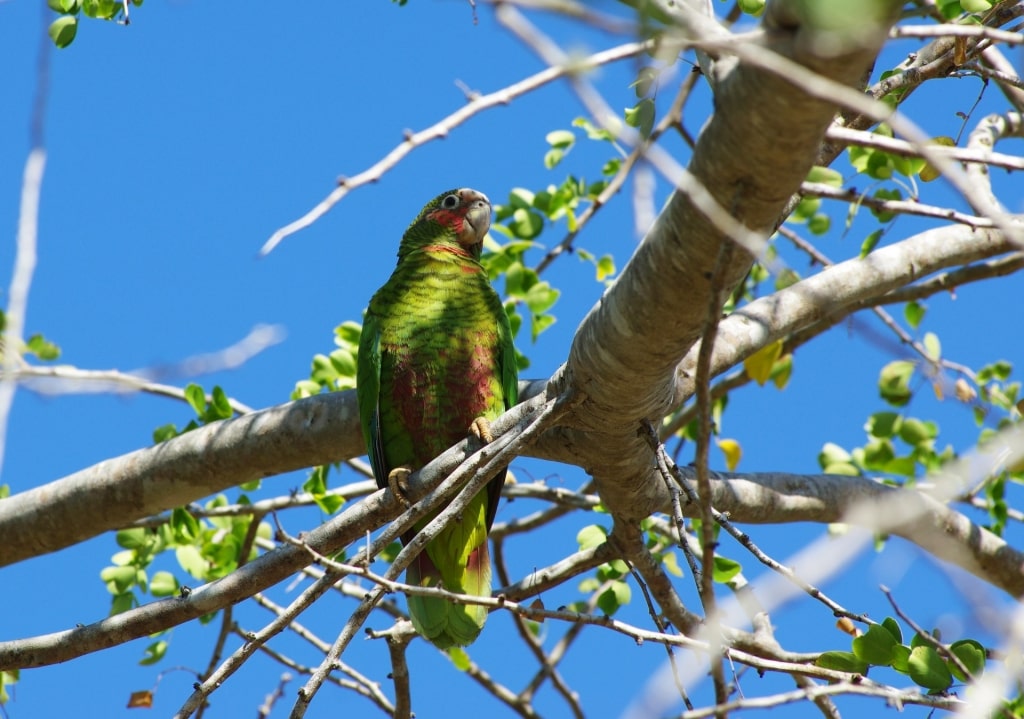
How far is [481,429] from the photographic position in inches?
132

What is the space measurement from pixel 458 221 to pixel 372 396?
48.4 inches

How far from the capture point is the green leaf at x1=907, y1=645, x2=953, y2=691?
2.40 m

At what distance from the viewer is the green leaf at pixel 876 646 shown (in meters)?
2.52

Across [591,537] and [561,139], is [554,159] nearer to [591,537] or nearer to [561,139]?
[561,139]

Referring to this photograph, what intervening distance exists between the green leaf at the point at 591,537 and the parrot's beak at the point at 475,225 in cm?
142

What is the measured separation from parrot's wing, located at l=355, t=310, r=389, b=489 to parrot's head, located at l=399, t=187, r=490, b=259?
78 cm

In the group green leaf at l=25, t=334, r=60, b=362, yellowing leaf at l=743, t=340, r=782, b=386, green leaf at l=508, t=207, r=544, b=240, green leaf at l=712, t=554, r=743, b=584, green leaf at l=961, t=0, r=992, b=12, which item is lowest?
green leaf at l=712, t=554, r=743, b=584

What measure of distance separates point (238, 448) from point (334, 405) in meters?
0.35

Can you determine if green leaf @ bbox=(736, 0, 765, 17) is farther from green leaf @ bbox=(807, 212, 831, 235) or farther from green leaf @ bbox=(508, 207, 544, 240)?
green leaf @ bbox=(807, 212, 831, 235)

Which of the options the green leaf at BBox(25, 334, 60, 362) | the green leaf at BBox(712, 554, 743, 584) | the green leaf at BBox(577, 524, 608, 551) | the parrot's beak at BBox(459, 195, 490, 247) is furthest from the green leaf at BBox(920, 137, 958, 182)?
the green leaf at BBox(25, 334, 60, 362)

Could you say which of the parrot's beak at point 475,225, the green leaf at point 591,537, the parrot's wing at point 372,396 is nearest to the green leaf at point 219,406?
the parrot's wing at point 372,396

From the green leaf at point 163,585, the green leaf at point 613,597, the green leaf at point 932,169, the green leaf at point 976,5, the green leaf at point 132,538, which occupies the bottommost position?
the green leaf at point 613,597

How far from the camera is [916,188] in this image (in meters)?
3.42

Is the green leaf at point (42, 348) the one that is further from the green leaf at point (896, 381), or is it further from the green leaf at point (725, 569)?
the green leaf at point (896, 381)
